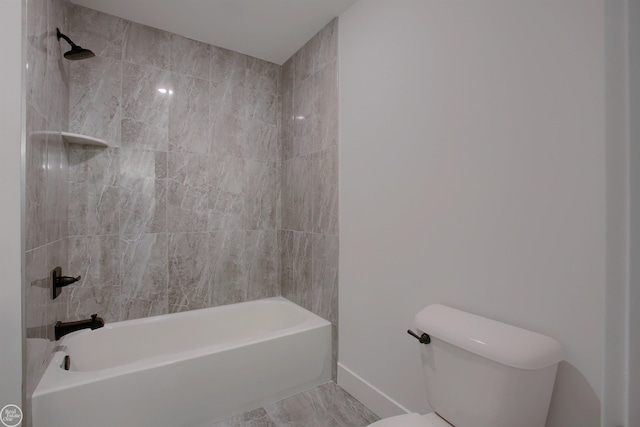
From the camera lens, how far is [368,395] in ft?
5.68

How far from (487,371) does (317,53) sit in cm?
223

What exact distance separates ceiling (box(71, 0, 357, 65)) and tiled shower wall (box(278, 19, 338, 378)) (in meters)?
0.14

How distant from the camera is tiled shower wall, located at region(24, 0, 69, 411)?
1.19 metres

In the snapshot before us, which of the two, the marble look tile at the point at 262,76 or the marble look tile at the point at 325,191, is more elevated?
the marble look tile at the point at 262,76

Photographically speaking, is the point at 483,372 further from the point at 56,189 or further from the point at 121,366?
the point at 56,189

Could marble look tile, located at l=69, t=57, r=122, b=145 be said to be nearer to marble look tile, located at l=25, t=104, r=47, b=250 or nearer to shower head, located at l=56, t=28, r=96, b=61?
shower head, located at l=56, t=28, r=96, b=61

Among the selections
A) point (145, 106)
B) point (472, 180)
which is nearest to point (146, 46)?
point (145, 106)

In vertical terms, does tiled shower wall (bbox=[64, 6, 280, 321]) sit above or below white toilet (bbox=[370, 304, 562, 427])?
above

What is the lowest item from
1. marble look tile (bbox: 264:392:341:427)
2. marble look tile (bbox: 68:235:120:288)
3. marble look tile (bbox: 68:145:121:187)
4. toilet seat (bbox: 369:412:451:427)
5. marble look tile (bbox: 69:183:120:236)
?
marble look tile (bbox: 264:392:341:427)

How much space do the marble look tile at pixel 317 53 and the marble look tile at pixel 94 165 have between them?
1516 mm

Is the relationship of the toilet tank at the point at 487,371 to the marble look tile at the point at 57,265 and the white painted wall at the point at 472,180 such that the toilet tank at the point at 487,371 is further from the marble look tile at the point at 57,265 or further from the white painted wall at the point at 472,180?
the marble look tile at the point at 57,265

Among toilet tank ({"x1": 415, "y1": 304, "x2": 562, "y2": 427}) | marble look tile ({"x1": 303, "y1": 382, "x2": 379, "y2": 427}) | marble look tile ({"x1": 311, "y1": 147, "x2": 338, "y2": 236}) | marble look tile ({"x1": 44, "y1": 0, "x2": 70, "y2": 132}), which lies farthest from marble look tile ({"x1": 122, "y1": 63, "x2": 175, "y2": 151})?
toilet tank ({"x1": 415, "y1": 304, "x2": 562, "y2": 427})

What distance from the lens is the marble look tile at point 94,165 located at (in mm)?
1892

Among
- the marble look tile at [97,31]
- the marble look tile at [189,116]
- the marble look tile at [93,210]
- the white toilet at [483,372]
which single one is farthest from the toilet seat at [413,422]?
the marble look tile at [97,31]
